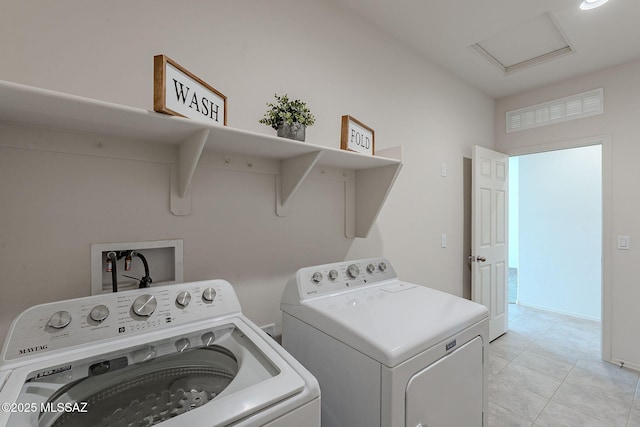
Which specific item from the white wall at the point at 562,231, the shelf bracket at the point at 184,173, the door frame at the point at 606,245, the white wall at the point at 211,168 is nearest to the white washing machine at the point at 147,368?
the white wall at the point at 211,168

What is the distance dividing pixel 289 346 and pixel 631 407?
8.09ft

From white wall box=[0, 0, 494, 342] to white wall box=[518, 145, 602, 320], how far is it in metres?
2.78

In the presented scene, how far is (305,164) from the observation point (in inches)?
52.6

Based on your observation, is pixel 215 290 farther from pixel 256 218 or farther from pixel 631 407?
pixel 631 407

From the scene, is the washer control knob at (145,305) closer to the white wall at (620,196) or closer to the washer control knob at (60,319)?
the washer control knob at (60,319)

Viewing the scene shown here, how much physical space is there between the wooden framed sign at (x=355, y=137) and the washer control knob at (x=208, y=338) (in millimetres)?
984

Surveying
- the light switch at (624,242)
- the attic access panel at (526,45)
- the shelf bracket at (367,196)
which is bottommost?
the light switch at (624,242)

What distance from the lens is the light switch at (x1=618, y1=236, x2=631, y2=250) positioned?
2488 mm

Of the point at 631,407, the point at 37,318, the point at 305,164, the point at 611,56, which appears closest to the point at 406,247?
the point at 305,164

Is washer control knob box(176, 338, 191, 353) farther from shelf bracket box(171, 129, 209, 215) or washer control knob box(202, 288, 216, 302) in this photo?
shelf bracket box(171, 129, 209, 215)

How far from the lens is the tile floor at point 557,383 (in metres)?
1.88

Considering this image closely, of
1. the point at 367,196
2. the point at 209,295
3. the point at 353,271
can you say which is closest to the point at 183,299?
the point at 209,295

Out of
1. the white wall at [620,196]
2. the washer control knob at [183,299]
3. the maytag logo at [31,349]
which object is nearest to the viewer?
the maytag logo at [31,349]

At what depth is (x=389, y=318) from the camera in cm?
111
